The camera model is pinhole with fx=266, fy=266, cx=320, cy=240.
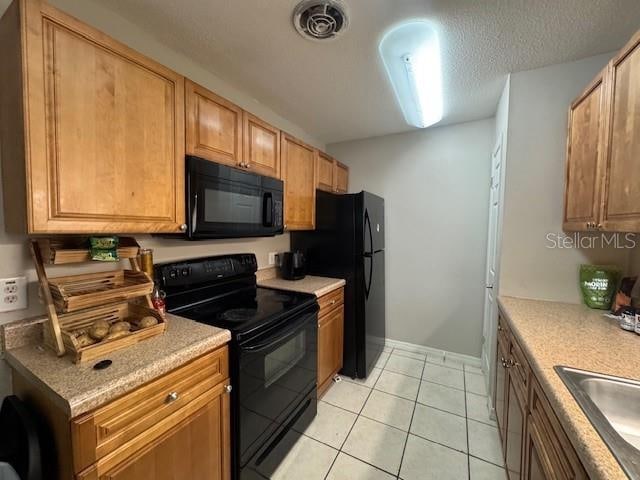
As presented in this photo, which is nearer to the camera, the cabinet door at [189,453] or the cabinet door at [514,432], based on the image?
the cabinet door at [189,453]

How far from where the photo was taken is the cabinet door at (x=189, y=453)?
88 centimetres

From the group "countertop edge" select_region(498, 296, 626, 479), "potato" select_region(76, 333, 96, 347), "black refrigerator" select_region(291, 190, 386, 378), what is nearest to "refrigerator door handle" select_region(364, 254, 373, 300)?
"black refrigerator" select_region(291, 190, 386, 378)

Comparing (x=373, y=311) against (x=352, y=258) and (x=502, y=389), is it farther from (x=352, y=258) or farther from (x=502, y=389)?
(x=502, y=389)

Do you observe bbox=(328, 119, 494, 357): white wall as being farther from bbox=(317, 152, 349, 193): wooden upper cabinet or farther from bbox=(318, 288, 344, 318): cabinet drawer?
bbox=(318, 288, 344, 318): cabinet drawer

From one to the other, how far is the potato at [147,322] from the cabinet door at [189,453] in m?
0.41

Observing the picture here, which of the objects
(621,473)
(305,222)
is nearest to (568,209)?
(621,473)

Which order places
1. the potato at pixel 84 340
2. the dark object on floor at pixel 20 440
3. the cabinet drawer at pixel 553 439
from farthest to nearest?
the potato at pixel 84 340, the dark object on floor at pixel 20 440, the cabinet drawer at pixel 553 439

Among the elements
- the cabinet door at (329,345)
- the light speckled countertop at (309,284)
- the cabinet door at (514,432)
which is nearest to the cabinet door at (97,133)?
the light speckled countertop at (309,284)

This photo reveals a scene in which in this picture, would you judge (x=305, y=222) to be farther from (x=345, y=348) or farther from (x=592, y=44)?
(x=592, y=44)

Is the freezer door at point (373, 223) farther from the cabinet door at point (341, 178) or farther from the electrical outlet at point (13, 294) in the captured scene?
the electrical outlet at point (13, 294)

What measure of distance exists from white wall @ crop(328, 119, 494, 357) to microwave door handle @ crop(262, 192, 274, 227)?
1.55 meters

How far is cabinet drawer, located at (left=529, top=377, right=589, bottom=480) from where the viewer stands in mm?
691

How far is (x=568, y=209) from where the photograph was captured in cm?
158

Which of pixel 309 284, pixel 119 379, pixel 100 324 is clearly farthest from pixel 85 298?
pixel 309 284
